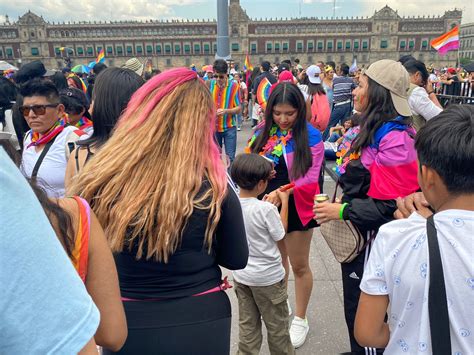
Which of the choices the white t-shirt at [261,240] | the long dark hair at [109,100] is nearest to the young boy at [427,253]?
the white t-shirt at [261,240]

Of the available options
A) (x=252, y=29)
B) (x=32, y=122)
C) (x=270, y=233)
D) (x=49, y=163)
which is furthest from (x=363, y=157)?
(x=252, y=29)

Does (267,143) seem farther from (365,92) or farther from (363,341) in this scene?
(363,341)

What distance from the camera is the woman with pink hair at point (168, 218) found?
1419 mm

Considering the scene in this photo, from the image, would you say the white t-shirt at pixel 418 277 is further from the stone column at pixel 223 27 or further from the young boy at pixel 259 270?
the stone column at pixel 223 27

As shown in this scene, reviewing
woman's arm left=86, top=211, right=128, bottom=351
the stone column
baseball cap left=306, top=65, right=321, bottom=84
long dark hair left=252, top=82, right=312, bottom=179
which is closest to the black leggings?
woman's arm left=86, top=211, right=128, bottom=351

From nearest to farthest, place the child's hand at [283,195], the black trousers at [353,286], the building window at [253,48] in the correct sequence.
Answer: the black trousers at [353,286] → the child's hand at [283,195] → the building window at [253,48]

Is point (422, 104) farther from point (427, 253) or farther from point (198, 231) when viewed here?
point (198, 231)

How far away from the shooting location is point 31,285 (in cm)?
60

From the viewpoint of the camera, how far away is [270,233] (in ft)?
7.94

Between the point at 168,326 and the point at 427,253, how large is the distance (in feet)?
3.27

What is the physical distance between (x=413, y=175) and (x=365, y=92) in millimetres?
571

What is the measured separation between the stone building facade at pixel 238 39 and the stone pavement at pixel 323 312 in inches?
3290

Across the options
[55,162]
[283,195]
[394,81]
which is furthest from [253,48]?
[394,81]

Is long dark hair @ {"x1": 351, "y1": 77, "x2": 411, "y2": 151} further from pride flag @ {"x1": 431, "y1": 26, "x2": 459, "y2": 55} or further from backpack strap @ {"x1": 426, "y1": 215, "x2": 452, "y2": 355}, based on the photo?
pride flag @ {"x1": 431, "y1": 26, "x2": 459, "y2": 55}
